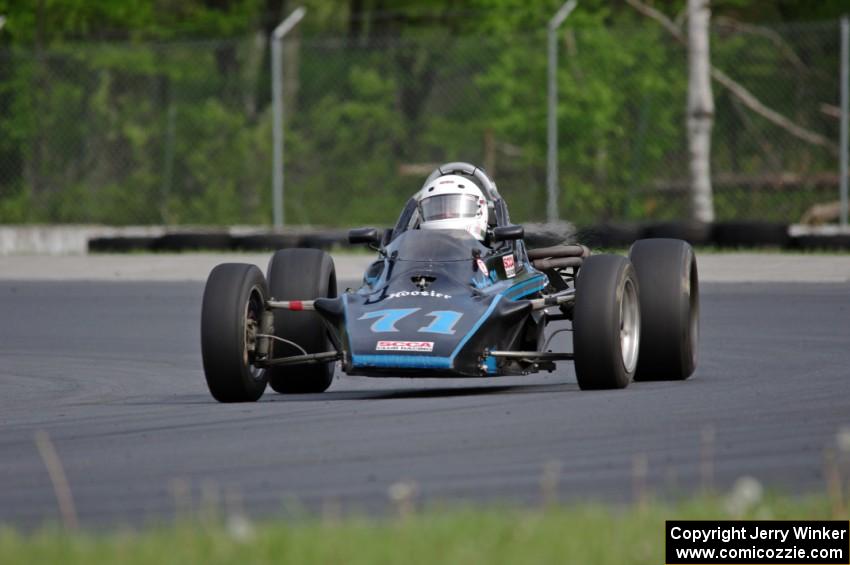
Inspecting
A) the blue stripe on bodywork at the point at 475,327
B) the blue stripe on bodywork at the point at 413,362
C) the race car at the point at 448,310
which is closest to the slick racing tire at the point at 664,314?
the race car at the point at 448,310

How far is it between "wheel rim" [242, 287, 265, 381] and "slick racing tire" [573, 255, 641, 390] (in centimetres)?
181

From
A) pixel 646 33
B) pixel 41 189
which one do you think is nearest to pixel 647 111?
pixel 646 33

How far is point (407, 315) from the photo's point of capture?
1004cm

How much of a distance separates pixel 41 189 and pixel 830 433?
67.8ft

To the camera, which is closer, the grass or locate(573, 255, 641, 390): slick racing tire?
the grass

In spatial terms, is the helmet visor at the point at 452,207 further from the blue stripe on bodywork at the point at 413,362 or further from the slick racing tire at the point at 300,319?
the blue stripe on bodywork at the point at 413,362

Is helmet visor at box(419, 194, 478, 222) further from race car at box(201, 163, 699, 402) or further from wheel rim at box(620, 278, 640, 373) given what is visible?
wheel rim at box(620, 278, 640, 373)

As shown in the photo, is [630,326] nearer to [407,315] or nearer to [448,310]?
[448,310]

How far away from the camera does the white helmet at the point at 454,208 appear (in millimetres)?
11445

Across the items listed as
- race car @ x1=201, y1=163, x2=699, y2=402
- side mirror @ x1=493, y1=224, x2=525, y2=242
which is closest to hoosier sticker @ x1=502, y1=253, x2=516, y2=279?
race car @ x1=201, y1=163, x2=699, y2=402

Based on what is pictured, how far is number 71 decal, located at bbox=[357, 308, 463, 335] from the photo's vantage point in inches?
390

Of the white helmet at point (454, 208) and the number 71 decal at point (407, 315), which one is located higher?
the white helmet at point (454, 208)

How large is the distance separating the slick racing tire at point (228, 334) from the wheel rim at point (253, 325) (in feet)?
0.26

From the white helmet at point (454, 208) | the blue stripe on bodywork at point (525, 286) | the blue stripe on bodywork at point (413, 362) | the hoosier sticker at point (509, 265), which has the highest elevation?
the white helmet at point (454, 208)
